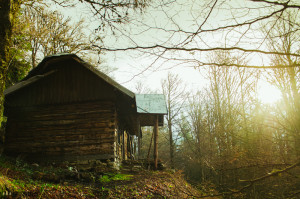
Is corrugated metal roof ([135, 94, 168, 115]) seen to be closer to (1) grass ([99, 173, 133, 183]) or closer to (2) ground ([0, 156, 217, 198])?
(2) ground ([0, 156, 217, 198])

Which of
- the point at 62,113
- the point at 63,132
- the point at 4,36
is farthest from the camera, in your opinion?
the point at 62,113

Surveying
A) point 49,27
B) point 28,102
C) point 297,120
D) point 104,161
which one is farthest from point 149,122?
point 49,27

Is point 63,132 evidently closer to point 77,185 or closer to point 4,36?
point 77,185

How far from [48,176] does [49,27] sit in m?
13.8

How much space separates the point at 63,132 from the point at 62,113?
1.03 metres

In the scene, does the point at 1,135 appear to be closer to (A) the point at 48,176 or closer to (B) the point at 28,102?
(B) the point at 28,102

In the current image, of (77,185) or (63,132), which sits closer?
(77,185)

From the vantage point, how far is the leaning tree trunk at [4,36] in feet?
14.0

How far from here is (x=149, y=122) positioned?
43.5 feet

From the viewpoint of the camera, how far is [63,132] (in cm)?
965

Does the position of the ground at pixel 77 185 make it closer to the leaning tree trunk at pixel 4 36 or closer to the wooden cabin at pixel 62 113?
the wooden cabin at pixel 62 113

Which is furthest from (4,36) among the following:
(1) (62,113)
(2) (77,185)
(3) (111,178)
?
(1) (62,113)

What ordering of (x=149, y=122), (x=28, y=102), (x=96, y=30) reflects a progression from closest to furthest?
(x=96, y=30) < (x=28, y=102) < (x=149, y=122)

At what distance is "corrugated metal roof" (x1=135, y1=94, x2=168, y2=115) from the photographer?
33.9 feet
